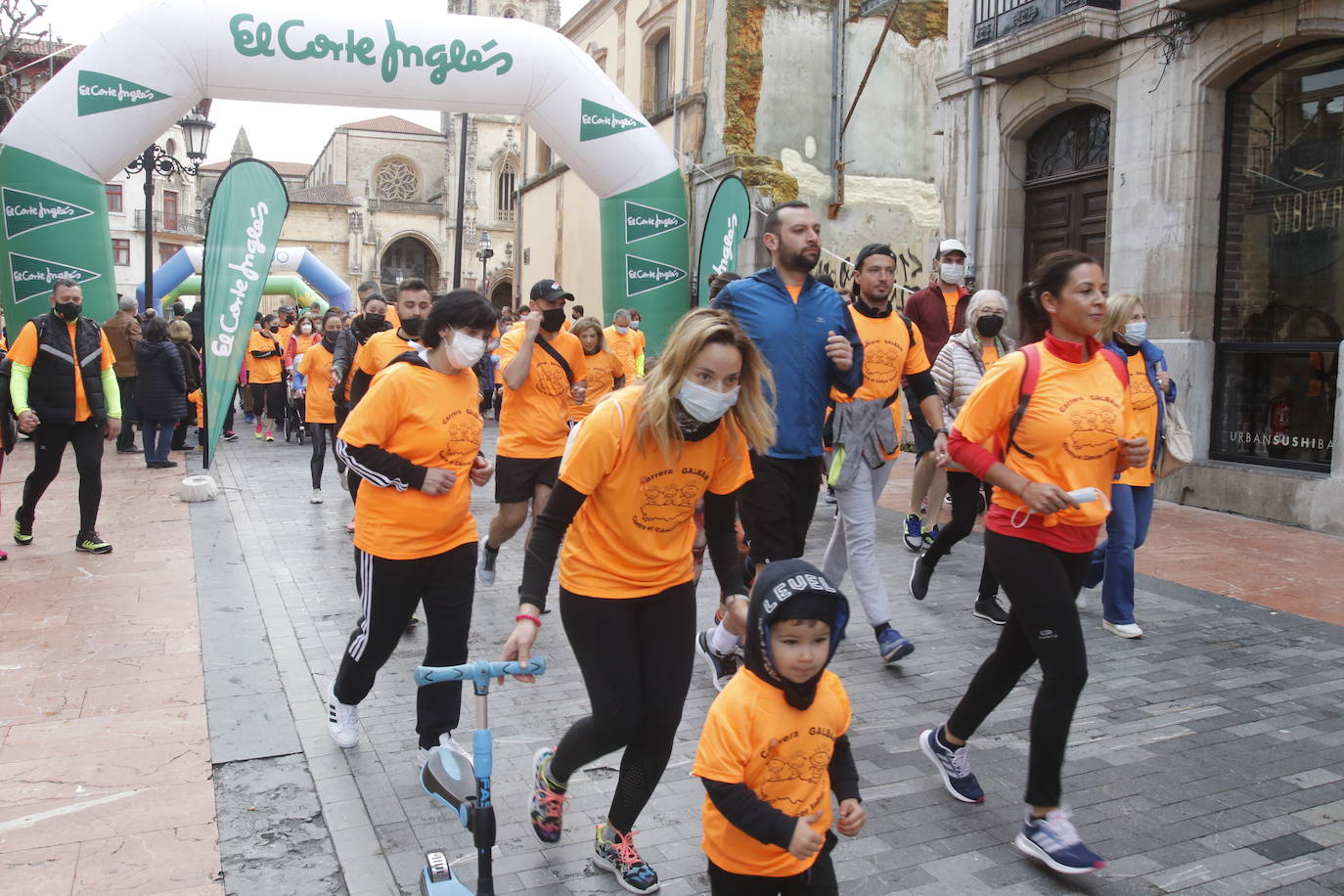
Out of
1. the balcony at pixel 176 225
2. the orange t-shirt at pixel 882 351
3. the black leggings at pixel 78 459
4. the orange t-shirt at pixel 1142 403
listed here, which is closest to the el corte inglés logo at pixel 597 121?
the black leggings at pixel 78 459

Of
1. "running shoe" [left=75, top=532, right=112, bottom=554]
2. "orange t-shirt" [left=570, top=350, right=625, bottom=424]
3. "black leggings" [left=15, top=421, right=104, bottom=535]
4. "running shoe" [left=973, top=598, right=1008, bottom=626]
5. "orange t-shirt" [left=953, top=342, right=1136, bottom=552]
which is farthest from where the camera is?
"orange t-shirt" [left=570, top=350, right=625, bottom=424]

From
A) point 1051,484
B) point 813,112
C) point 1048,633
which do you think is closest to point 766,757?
point 1048,633

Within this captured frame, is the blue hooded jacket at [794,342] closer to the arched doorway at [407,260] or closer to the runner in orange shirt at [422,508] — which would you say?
the runner in orange shirt at [422,508]

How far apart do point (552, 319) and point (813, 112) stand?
1539 centimetres

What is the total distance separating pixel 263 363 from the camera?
17641mm

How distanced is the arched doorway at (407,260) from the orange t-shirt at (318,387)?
2541 inches

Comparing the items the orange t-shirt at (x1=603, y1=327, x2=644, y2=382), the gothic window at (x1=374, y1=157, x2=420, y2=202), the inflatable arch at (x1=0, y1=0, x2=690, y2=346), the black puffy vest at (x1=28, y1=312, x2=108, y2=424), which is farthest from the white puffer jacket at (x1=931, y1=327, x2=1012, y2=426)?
the gothic window at (x1=374, y1=157, x2=420, y2=202)

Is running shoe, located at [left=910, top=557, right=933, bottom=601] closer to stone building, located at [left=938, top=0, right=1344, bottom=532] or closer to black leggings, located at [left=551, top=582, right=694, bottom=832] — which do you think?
black leggings, located at [left=551, top=582, right=694, bottom=832]

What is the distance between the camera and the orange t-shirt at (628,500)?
3.13 metres

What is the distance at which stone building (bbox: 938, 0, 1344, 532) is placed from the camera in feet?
31.7

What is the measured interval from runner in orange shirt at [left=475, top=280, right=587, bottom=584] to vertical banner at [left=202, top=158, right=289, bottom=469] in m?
4.44

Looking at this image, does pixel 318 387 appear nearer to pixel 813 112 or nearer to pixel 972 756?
pixel 972 756

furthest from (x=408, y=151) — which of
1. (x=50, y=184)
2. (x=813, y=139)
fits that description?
(x=50, y=184)

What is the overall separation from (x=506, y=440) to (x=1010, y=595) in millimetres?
3944
